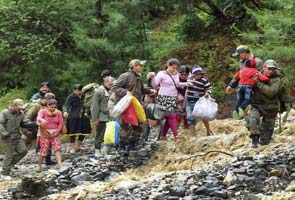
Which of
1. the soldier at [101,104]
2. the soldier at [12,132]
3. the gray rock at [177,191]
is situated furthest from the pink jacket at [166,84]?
the gray rock at [177,191]

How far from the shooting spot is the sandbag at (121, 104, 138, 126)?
1156 centimetres

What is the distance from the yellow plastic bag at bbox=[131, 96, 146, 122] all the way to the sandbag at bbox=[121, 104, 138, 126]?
0.22 ft

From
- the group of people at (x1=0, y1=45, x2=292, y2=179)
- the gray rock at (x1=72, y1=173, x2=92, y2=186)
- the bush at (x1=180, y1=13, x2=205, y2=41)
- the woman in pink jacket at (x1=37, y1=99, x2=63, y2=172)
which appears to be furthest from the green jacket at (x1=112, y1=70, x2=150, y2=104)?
the bush at (x1=180, y1=13, x2=205, y2=41)

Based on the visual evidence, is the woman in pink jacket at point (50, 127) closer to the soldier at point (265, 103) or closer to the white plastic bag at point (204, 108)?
the white plastic bag at point (204, 108)

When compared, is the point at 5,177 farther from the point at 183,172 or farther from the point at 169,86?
the point at 183,172

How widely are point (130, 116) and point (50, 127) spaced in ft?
7.86

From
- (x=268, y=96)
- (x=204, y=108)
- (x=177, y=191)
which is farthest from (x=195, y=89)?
(x=177, y=191)

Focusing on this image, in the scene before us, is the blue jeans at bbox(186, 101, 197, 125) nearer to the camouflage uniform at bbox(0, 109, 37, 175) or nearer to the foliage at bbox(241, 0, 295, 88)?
the foliage at bbox(241, 0, 295, 88)

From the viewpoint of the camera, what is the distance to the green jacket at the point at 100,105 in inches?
522

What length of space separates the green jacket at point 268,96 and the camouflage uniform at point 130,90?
2.68m

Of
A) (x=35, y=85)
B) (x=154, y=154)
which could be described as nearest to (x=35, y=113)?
(x=154, y=154)

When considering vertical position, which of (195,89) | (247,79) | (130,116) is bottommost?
(130,116)

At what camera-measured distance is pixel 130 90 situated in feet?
38.8

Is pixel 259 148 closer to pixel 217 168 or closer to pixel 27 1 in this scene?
pixel 217 168
